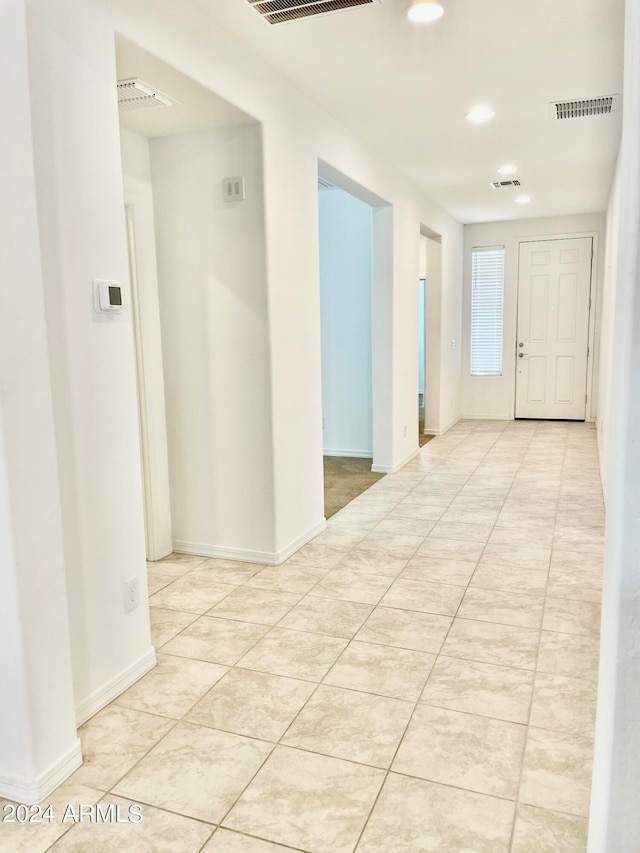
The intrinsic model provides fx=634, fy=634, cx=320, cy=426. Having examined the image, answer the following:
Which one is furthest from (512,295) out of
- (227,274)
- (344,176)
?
(227,274)

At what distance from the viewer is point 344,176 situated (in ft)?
14.5

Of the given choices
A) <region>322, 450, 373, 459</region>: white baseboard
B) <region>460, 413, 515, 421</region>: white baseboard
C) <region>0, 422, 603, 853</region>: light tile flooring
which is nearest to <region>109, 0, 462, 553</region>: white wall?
<region>0, 422, 603, 853</region>: light tile flooring

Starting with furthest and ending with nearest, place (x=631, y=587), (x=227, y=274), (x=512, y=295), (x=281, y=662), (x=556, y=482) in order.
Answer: (x=512, y=295) → (x=556, y=482) → (x=227, y=274) → (x=281, y=662) → (x=631, y=587)

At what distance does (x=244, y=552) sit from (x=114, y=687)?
1369 mm

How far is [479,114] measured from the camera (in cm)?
409

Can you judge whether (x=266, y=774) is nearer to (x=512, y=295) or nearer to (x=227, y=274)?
(x=227, y=274)

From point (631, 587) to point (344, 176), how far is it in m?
3.88

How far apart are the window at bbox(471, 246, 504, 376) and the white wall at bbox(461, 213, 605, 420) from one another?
7cm

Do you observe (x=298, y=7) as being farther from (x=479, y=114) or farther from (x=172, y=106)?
(x=479, y=114)

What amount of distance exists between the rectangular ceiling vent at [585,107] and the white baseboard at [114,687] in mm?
3871

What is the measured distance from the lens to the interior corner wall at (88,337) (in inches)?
78.2

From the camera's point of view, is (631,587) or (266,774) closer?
(631,587)

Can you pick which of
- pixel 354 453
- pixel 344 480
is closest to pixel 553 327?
pixel 354 453

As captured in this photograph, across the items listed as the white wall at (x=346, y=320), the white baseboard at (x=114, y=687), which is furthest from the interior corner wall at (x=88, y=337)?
the white wall at (x=346, y=320)
